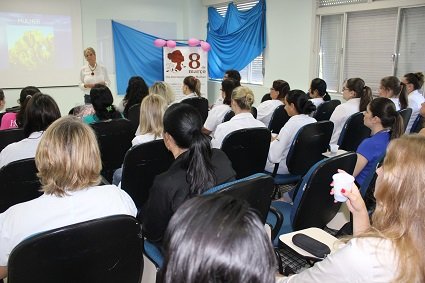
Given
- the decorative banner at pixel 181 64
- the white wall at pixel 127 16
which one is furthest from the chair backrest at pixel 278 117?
the white wall at pixel 127 16

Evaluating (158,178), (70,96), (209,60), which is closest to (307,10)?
(209,60)

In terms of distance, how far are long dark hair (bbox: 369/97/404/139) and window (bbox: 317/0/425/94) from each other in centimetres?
309

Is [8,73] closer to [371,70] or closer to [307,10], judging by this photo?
[307,10]

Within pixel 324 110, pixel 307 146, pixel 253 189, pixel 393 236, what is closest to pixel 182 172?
pixel 253 189

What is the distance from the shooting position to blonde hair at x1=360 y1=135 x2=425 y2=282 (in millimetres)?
1058

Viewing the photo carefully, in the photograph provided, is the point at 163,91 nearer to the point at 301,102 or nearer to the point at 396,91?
the point at 301,102

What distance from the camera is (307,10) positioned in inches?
244

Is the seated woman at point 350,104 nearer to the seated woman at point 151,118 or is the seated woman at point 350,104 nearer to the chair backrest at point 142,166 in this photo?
the seated woman at point 151,118

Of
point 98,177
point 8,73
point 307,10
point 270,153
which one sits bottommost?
point 270,153

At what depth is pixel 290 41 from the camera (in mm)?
6594

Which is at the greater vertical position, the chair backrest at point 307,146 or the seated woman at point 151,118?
the seated woman at point 151,118

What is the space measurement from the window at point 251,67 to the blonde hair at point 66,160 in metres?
6.31

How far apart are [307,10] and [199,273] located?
6293 mm

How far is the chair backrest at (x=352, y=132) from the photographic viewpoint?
3.40 m
